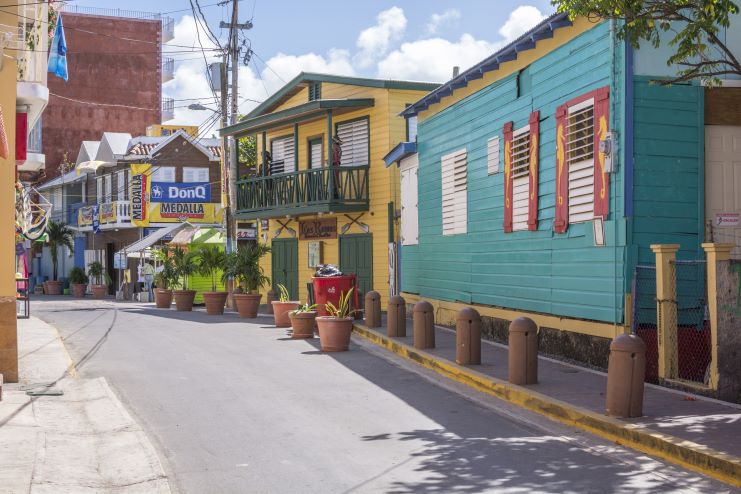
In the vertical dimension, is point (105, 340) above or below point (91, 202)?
below

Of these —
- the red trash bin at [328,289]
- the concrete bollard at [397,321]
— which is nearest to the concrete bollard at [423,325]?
the concrete bollard at [397,321]

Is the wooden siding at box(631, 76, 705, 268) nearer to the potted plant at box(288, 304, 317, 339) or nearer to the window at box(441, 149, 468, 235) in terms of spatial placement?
the window at box(441, 149, 468, 235)

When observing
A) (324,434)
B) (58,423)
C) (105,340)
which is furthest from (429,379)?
(105,340)

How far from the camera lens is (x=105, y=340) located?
1950cm

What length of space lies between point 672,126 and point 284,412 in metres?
6.59

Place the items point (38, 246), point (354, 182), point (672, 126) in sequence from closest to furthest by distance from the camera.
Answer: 1. point (672, 126)
2. point (354, 182)
3. point (38, 246)

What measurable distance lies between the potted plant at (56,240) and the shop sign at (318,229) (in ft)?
87.4

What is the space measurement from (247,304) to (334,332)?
10.3 metres

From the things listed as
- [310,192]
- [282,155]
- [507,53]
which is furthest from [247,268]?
[507,53]

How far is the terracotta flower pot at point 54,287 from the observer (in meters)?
53.2

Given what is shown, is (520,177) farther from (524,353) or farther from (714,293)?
(714,293)

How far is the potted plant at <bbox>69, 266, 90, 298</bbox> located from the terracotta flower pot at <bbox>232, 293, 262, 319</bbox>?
1001 inches

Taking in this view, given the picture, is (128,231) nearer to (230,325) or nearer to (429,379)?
(230,325)

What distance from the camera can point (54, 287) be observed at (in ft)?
175
